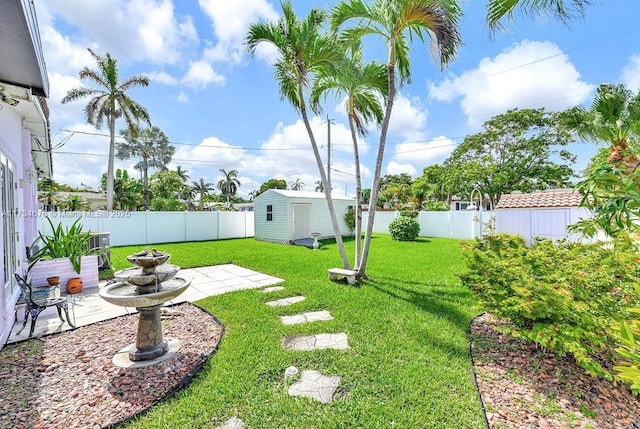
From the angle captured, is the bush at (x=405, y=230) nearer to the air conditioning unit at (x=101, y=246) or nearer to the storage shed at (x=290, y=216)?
the storage shed at (x=290, y=216)

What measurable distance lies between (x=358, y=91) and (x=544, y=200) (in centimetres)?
799

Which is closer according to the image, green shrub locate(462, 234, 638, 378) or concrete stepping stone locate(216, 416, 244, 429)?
concrete stepping stone locate(216, 416, 244, 429)

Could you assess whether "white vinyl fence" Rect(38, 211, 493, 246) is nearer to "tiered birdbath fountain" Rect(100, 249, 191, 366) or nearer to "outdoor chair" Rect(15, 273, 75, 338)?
"outdoor chair" Rect(15, 273, 75, 338)

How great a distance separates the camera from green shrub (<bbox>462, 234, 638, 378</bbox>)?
100.0 inches

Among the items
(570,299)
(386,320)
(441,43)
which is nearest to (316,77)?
(441,43)

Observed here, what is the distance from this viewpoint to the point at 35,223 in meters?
6.61

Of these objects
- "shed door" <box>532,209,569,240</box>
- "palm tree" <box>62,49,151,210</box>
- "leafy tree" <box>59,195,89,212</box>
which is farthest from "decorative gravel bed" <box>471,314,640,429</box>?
"leafy tree" <box>59,195,89,212</box>

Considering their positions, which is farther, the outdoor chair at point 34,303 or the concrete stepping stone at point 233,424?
the outdoor chair at point 34,303

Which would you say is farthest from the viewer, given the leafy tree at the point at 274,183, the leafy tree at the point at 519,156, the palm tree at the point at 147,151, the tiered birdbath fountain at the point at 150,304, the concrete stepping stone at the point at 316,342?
the leafy tree at the point at 274,183

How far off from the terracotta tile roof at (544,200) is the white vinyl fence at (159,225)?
1277 cm

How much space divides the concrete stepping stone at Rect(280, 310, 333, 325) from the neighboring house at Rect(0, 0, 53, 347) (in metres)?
3.40


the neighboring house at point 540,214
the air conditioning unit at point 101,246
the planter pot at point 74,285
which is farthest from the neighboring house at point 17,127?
the neighboring house at point 540,214

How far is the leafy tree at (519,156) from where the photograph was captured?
697 inches

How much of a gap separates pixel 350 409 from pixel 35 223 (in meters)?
8.09
